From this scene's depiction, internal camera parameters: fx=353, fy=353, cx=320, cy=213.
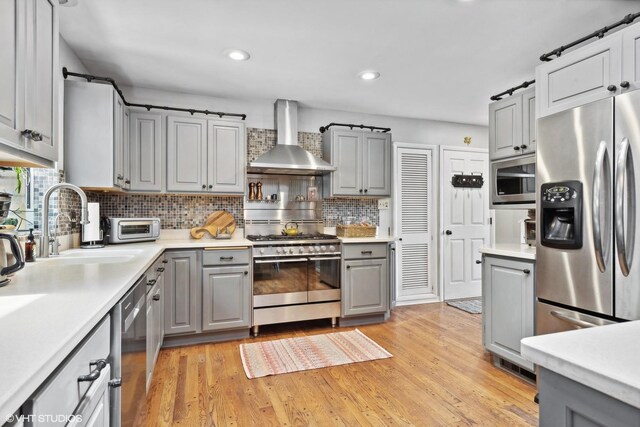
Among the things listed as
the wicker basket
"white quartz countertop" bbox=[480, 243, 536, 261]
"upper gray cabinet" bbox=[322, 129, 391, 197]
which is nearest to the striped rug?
the wicker basket

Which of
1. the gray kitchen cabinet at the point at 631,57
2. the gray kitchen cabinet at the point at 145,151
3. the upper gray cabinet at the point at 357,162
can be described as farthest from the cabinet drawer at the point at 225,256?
the gray kitchen cabinet at the point at 631,57

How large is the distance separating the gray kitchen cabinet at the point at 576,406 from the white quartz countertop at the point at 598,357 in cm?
2

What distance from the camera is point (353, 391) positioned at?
2391 millimetres

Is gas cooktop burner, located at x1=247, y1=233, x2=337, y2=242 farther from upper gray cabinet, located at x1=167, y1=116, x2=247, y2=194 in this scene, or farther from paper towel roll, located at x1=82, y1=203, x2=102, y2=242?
paper towel roll, located at x1=82, y1=203, x2=102, y2=242

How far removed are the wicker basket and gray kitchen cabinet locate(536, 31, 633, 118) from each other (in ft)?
6.82

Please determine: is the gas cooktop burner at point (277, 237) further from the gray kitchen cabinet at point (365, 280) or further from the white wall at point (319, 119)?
the white wall at point (319, 119)

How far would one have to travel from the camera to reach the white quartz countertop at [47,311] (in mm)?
665

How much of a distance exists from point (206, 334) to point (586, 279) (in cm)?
295

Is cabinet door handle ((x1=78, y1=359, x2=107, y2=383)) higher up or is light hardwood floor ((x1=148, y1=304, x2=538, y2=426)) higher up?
cabinet door handle ((x1=78, y1=359, x2=107, y2=383))

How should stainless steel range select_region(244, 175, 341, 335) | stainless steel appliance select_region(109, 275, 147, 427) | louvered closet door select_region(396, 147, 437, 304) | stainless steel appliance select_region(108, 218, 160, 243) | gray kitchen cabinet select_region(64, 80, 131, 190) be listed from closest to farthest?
stainless steel appliance select_region(109, 275, 147, 427) → gray kitchen cabinet select_region(64, 80, 131, 190) → stainless steel appliance select_region(108, 218, 160, 243) → stainless steel range select_region(244, 175, 341, 335) → louvered closet door select_region(396, 147, 437, 304)

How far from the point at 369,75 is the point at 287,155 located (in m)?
1.15

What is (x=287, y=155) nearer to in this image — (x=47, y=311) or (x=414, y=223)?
(x=414, y=223)

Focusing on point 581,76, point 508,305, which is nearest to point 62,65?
point 581,76

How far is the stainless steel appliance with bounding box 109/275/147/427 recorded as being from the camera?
4.38ft
